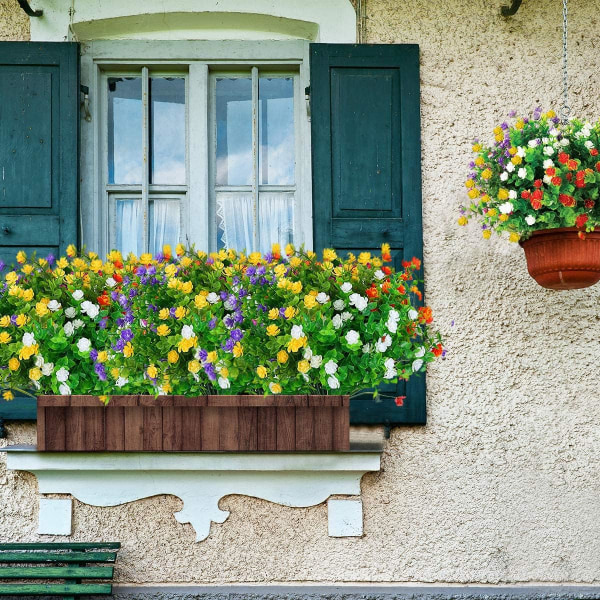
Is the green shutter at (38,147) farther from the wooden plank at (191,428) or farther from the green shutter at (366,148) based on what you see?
the green shutter at (366,148)

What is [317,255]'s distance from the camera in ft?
13.6

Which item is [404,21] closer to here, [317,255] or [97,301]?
[317,255]

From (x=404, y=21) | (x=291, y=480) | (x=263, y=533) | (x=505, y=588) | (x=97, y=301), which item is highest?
Result: (x=404, y=21)

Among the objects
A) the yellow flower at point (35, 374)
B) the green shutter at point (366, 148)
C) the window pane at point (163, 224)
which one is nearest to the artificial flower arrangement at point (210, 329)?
the yellow flower at point (35, 374)

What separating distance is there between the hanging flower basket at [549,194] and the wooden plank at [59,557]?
2192mm

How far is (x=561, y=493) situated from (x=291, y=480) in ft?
4.12

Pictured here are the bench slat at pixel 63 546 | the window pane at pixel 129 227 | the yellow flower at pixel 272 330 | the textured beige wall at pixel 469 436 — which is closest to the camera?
the yellow flower at pixel 272 330

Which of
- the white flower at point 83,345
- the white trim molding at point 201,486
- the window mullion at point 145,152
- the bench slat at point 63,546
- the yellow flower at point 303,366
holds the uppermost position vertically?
the window mullion at point 145,152

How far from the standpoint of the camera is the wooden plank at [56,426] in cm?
375

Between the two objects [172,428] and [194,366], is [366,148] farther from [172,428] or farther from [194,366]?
[172,428]

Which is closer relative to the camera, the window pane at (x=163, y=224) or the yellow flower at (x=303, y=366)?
the yellow flower at (x=303, y=366)

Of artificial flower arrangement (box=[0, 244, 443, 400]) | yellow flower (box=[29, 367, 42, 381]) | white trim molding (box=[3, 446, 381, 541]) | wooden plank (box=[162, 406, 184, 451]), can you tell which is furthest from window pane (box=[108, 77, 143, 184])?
white trim molding (box=[3, 446, 381, 541])

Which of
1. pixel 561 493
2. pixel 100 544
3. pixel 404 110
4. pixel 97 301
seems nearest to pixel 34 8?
pixel 97 301

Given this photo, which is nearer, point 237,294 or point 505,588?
point 237,294
